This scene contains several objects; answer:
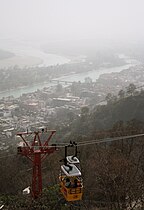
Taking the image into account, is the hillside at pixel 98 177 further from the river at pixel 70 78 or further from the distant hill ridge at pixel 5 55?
the distant hill ridge at pixel 5 55

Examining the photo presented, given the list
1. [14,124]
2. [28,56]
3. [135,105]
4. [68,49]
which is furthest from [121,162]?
[68,49]

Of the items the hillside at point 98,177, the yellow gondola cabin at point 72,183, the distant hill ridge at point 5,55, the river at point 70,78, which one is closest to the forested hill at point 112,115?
the hillside at point 98,177

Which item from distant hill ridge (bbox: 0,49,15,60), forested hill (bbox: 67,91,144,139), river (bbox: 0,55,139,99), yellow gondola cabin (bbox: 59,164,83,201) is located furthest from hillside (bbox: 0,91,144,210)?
distant hill ridge (bbox: 0,49,15,60)

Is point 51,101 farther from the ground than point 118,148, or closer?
closer

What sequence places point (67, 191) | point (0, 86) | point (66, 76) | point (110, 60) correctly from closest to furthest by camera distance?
point (67, 191) < point (0, 86) < point (66, 76) < point (110, 60)

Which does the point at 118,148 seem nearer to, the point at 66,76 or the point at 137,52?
the point at 66,76

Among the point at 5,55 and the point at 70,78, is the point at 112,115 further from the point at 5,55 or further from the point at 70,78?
the point at 5,55

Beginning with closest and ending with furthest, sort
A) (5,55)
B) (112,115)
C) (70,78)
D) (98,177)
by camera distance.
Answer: (98,177)
(112,115)
(70,78)
(5,55)

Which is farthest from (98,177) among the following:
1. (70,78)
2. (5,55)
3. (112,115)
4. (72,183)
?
(5,55)

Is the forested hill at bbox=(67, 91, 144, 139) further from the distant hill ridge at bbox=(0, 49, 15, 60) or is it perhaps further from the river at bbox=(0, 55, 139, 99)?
the distant hill ridge at bbox=(0, 49, 15, 60)

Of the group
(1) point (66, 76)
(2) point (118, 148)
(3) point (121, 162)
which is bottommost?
(1) point (66, 76)

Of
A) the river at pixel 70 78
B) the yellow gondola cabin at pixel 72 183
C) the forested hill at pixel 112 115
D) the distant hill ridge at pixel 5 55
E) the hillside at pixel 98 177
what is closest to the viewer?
the yellow gondola cabin at pixel 72 183
